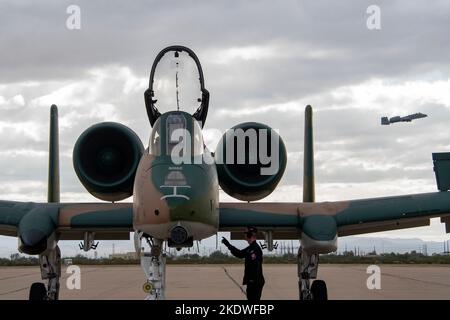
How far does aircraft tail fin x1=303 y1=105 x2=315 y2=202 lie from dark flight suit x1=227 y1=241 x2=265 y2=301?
409 cm

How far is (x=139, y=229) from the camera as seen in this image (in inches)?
424

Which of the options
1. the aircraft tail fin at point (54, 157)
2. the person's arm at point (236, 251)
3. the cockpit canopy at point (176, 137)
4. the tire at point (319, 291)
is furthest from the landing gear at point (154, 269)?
the aircraft tail fin at point (54, 157)

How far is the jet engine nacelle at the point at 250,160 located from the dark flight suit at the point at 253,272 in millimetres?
2128

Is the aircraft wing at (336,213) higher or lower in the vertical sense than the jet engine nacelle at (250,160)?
lower

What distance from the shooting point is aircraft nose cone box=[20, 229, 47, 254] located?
→ 37.8 ft

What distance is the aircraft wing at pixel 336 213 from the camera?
1220 cm

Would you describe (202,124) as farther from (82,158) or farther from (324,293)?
(324,293)

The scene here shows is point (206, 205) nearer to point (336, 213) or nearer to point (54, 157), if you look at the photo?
point (336, 213)

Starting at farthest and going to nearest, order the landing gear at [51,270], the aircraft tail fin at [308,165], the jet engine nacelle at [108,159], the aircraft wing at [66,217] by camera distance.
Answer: the aircraft tail fin at [308,165] < the jet engine nacelle at [108,159] < the landing gear at [51,270] < the aircraft wing at [66,217]

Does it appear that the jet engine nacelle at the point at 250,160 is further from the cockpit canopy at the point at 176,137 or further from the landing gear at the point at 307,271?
the cockpit canopy at the point at 176,137

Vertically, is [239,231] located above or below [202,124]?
below

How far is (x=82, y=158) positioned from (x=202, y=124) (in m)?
2.26

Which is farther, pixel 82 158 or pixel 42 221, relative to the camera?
pixel 82 158
